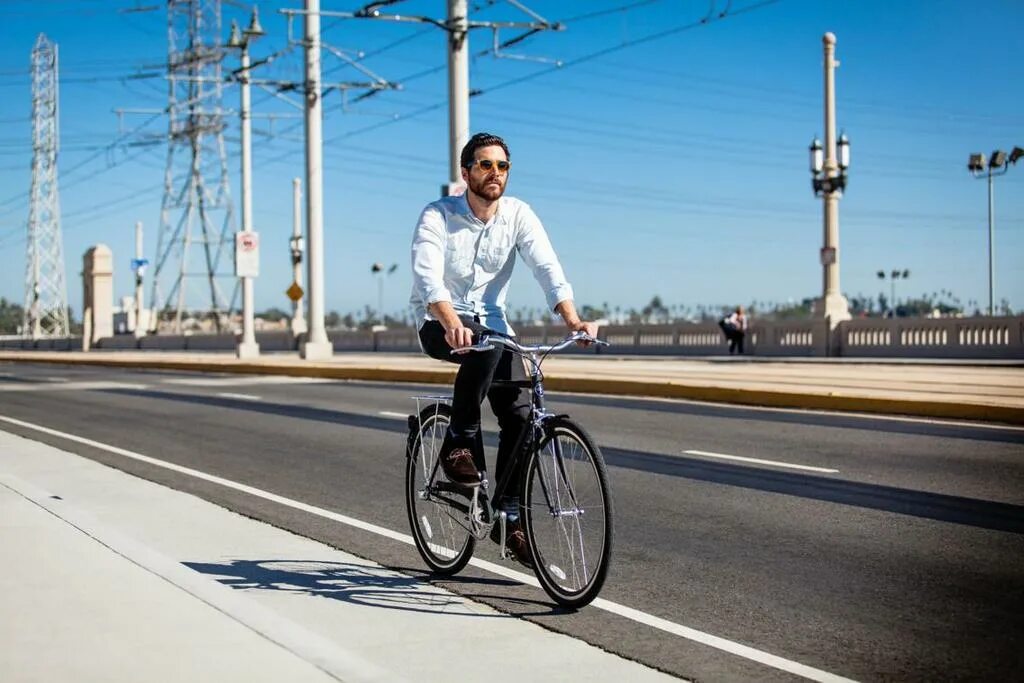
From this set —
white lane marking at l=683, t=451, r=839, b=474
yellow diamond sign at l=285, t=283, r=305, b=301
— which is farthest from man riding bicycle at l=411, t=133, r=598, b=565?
yellow diamond sign at l=285, t=283, r=305, b=301

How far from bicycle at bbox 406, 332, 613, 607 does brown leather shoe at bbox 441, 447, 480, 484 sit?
3 cm

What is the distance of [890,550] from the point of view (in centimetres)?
681

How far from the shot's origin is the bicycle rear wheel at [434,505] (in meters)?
6.13

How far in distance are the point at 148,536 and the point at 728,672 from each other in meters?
3.86

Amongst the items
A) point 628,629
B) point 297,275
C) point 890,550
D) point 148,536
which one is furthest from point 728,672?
point 297,275

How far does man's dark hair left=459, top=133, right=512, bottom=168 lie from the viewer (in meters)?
5.69

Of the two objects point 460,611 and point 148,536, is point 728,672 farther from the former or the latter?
point 148,536

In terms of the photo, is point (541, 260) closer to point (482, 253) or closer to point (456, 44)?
point (482, 253)

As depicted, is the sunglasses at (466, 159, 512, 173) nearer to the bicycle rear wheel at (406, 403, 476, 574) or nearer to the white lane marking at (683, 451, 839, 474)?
the bicycle rear wheel at (406, 403, 476, 574)

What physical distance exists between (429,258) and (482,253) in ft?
0.93

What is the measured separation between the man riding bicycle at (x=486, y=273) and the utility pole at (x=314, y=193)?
29919mm

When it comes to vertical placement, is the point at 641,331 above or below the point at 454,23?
below

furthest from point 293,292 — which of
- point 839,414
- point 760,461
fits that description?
point 760,461

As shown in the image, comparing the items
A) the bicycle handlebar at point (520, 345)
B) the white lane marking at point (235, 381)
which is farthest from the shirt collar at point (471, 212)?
the white lane marking at point (235, 381)
